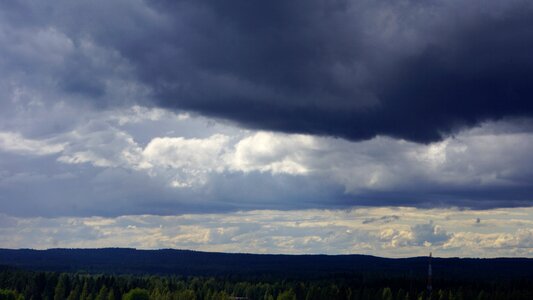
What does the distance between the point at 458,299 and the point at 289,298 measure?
42.8 m

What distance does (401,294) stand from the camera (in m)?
195

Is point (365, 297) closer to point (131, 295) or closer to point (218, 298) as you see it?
point (218, 298)

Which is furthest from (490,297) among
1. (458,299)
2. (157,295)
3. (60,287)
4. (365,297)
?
(60,287)

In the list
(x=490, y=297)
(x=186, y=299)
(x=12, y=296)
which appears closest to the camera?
(x=12, y=296)

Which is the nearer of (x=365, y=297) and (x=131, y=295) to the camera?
(x=131, y=295)

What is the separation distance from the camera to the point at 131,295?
566ft

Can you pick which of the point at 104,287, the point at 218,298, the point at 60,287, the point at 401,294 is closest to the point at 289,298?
the point at 218,298

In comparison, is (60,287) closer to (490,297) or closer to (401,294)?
(401,294)

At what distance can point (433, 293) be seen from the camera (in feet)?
648

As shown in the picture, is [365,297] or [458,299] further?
[365,297]

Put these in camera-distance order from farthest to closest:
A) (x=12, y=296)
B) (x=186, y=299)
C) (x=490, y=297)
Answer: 1. (x=490, y=297)
2. (x=186, y=299)
3. (x=12, y=296)

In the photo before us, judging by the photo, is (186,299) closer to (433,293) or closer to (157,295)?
(157,295)

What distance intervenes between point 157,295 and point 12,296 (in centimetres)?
3423

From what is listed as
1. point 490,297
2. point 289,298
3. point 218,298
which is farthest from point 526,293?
point 218,298
